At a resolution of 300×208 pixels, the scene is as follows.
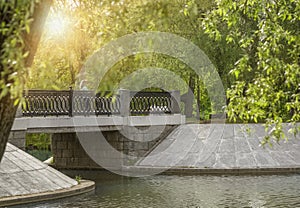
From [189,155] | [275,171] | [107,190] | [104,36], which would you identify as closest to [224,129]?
[189,155]

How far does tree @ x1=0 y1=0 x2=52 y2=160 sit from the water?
43.4 ft

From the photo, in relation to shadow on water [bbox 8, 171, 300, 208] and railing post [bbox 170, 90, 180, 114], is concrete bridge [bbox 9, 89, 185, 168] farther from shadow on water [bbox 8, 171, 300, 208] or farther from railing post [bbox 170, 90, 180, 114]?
shadow on water [bbox 8, 171, 300, 208]

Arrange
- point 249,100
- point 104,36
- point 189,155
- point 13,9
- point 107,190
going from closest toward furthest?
point 13,9 < point 104,36 < point 249,100 < point 107,190 < point 189,155

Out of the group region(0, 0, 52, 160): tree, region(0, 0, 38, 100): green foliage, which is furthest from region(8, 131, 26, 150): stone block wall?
region(0, 0, 38, 100): green foliage

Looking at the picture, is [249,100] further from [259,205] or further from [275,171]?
[275,171]

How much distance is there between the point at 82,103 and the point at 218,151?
6.78m

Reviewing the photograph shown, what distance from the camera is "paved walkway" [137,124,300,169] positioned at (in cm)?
2944

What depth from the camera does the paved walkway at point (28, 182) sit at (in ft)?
63.7

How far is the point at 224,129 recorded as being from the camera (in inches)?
1312

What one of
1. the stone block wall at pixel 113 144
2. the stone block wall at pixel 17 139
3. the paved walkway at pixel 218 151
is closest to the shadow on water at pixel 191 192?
the paved walkway at pixel 218 151

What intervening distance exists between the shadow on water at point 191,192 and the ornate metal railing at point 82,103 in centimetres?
311

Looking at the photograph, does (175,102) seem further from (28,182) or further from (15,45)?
(15,45)

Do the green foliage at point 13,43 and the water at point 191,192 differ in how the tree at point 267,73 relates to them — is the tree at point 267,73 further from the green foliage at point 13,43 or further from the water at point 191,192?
the water at point 191,192

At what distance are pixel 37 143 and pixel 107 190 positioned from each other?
19.4 m
